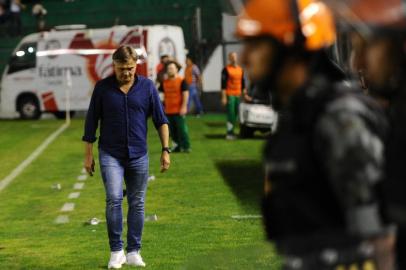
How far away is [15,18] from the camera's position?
47562 mm

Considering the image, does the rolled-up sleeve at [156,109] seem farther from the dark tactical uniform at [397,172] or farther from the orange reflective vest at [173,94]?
the orange reflective vest at [173,94]

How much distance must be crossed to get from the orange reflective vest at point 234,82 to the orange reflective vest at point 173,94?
174 inches

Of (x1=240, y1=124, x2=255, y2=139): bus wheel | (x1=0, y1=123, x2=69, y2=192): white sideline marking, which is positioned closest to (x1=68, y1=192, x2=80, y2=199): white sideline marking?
(x1=0, y1=123, x2=69, y2=192): white sideline marking

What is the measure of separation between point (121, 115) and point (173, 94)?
13.3 meters

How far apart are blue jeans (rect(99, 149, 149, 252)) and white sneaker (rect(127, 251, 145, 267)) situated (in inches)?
5.8

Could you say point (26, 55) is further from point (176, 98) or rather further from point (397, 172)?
point (397, 172)

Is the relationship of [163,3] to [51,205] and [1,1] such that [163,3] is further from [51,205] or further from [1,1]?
[51,205]

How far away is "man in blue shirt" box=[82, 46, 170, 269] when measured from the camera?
36.9ft

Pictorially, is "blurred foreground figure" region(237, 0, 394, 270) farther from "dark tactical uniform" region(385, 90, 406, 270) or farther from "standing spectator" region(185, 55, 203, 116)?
"standing spectator" region(185, 55, 203, 116)

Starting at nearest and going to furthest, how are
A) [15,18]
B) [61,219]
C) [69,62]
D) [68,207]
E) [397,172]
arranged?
[397,172], [61,219], [68,207], [69,62], [15,18]

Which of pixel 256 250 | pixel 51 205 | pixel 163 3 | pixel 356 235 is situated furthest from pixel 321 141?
pixel 163 3

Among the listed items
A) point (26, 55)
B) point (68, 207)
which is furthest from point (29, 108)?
point (68, 207)

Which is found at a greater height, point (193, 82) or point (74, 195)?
point (74, 195)

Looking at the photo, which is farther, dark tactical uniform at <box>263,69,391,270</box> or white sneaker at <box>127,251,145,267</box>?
white sneaker at <box>127,251,145,267</box>
